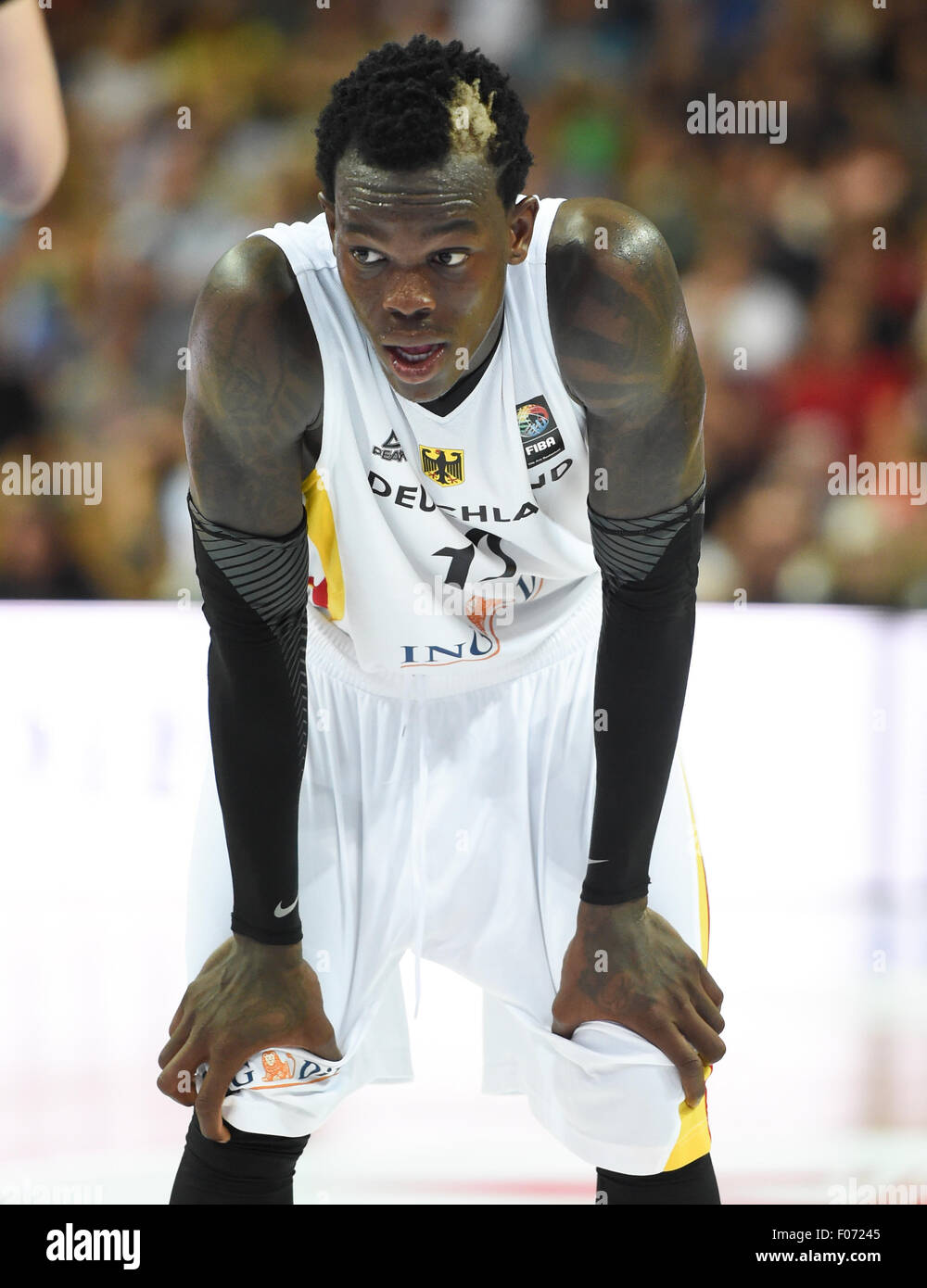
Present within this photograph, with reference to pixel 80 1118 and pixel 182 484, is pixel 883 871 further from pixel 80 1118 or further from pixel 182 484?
pixel 182 484

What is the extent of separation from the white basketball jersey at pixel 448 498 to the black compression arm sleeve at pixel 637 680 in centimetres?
12

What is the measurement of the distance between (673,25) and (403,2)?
81cm

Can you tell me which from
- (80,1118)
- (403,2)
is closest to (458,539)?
(80,1118)

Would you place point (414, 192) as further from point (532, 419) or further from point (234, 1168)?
point (234, 1168)

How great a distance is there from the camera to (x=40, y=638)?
330 centimetres

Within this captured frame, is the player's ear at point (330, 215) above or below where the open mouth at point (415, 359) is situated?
above

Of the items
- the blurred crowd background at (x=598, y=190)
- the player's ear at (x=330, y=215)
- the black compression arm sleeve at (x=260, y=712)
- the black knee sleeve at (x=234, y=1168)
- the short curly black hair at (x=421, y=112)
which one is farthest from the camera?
the blurred crowd background at (x=598, y=190)

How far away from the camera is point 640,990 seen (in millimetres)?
1767

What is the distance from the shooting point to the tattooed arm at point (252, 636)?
157 cm

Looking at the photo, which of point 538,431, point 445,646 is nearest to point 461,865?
point 445,646

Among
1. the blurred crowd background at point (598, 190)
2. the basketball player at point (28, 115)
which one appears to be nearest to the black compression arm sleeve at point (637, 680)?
the blurred crowd background at point (598, 190)

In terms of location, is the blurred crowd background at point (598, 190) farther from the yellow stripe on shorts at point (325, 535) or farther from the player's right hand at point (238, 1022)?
the player's right hand at point (238, 1022)

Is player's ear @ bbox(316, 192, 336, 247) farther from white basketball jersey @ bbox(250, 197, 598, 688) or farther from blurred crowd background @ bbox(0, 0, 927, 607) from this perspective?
blurred crowd background @ bbox(0, 0, 927, 607)

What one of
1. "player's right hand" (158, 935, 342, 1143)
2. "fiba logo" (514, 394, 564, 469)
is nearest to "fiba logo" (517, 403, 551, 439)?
"fiba logo" (514, 394, 564, 469)
